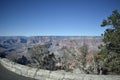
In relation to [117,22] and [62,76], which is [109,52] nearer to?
[117,22]

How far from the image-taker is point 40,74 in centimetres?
816

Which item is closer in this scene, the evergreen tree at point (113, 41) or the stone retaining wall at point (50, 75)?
the stone retaining wall at point (50, 75)

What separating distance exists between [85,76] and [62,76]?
1.16 metres

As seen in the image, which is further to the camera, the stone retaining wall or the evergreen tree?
the evergreen tree

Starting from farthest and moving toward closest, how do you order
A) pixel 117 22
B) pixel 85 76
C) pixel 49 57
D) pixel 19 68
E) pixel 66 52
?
pixel 66 52 → pixel 49 57 → pixel 117 22 → pixel 19 68 → pixel 85 76

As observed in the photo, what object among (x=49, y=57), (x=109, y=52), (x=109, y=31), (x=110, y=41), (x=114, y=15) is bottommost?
(x=49, y=57)

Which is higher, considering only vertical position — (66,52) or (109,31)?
(109,31)

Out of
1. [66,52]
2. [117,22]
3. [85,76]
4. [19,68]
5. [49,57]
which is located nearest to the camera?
[85,76]

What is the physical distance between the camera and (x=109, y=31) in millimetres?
23203

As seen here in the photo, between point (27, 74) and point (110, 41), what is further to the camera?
point (110, 41)

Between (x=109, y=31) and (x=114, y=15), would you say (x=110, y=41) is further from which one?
(x=114, y=15)

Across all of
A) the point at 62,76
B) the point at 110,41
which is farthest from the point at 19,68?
the point at 110,41

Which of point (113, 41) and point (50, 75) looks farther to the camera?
point (113, 41)

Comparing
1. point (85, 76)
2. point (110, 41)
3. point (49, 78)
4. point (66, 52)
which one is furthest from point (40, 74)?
point (66, 52)
